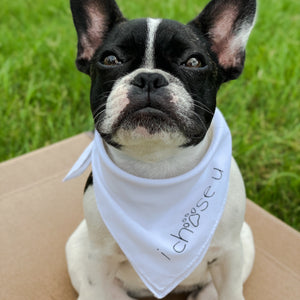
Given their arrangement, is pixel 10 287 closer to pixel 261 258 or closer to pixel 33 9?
pixel 261 258

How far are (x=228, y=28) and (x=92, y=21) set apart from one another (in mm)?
403

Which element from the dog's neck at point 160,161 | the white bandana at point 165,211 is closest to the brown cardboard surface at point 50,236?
the white bandana at point 165,211

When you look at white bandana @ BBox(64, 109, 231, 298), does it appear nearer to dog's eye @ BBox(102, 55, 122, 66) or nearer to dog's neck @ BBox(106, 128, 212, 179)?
dog's neck @ BBox(106, 128, 212, 179)

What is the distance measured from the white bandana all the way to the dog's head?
0.18 meters

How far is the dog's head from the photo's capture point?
3.79ft

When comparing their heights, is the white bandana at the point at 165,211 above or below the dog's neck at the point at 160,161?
below

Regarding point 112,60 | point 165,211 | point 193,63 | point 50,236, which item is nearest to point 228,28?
point 193,63

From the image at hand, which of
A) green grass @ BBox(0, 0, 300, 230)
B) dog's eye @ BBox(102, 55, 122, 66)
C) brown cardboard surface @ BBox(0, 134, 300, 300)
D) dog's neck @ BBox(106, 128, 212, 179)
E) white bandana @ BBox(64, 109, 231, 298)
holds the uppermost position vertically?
dog's eye @ BBox(102, 55, 122, 66)

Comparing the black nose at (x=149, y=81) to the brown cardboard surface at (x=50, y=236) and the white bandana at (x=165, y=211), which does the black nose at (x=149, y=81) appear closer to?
the white bandana at (x=165, y=211)

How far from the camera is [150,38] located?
1.22 metres

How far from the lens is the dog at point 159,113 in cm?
117

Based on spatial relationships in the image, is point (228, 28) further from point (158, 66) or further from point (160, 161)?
point (160, 161)

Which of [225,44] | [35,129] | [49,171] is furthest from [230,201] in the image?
[35,129]

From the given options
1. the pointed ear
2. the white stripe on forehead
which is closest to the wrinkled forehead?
the white stripe on forehead
